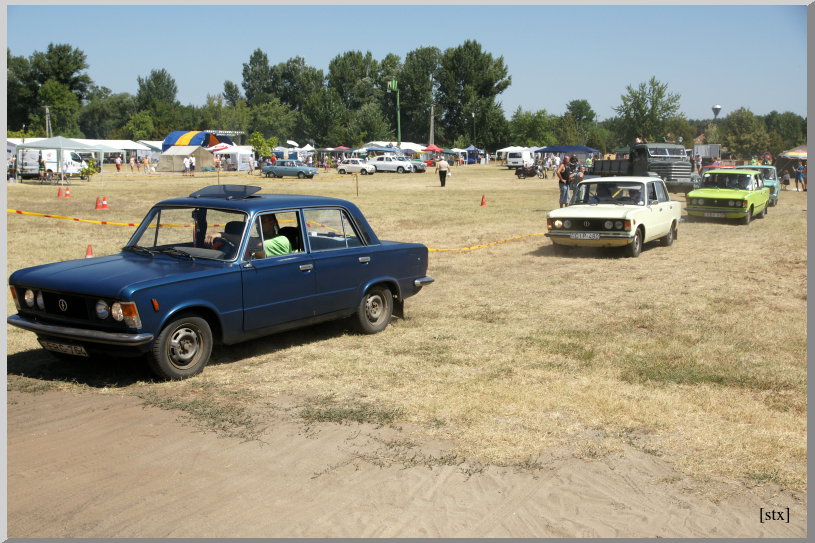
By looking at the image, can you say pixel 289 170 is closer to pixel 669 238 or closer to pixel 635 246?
pixel 669 238

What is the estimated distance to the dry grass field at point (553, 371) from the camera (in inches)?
223

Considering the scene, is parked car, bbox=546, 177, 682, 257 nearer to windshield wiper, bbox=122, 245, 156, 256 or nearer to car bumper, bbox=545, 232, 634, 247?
car bumper, bbox=545, 232, 634, 247

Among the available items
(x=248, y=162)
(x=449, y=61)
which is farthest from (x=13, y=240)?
(x=449, y=61)

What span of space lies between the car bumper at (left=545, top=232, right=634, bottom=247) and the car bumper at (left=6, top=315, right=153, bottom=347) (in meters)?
10.1

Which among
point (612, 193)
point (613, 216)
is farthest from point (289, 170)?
point (613, 216)

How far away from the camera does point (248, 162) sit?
224ft

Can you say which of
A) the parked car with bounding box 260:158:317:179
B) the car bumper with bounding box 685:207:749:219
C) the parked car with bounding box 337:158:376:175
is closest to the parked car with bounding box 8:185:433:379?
the car bumper with bounding box 685:207:749:219

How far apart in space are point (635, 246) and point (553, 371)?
8437 mm

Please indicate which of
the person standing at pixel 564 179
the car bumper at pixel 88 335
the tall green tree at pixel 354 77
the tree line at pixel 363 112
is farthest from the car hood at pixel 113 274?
the tall green tree at pixel 354 77

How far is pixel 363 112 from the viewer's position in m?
113

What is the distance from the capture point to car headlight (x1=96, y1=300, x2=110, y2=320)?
6613 mm

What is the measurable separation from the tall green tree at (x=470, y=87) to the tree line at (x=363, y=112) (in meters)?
0.15

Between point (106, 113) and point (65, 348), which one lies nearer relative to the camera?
point (65, 348)

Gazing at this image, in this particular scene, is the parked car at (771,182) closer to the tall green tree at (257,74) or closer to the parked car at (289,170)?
the parked car at (289,170)
